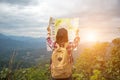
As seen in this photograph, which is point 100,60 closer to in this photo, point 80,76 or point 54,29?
point 80,76

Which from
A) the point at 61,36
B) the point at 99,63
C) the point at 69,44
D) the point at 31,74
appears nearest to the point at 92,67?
the point at 99,63

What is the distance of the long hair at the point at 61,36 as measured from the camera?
7.71 m

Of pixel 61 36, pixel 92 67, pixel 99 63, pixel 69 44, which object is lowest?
pixel 92 67

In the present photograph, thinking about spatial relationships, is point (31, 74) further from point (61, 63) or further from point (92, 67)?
point (61, 63)

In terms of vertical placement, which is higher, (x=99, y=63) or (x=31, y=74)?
(x=99, y=63)

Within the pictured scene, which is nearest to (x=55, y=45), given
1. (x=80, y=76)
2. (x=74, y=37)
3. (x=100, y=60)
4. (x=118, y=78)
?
(x=74, y=37)

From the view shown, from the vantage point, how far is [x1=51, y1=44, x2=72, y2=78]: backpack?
24.8 ft

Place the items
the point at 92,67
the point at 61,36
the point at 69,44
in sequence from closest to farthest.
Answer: the point at 61,36 → the point at 69,44 → the point at 92,67

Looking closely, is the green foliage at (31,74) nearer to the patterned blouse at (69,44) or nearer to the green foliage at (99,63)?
the green foliage at (99,63)

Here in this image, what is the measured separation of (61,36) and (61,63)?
0.64 metres

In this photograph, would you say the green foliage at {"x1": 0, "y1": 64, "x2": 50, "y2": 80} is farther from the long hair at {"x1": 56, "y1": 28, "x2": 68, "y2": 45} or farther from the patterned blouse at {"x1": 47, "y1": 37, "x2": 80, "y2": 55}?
the long hair at {"x1": 56, "y1": 28, "x2": 68, "y2": 45}

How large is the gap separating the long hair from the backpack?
0.50 ft

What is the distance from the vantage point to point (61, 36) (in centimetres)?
771

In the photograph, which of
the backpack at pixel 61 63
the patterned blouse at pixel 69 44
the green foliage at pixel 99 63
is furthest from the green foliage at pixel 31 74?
the backpack at pixel 61 63
